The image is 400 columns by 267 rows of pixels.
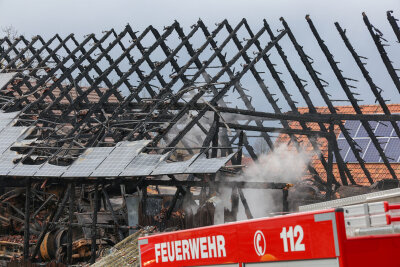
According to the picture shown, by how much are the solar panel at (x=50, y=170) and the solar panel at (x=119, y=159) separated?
1.31 meters

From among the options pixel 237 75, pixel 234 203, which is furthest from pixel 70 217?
pixel 237 75

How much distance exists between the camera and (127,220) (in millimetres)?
24547

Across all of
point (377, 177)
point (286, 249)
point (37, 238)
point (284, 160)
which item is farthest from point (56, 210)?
point (286, 249)

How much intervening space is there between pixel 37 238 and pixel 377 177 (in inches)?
561

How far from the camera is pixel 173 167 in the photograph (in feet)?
67.9

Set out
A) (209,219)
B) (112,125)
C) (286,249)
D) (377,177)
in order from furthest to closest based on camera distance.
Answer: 1. (377,177)
2. (112,125)
3. (209,219)
4. (286,249)

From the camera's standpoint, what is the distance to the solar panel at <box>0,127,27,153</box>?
2564 cm

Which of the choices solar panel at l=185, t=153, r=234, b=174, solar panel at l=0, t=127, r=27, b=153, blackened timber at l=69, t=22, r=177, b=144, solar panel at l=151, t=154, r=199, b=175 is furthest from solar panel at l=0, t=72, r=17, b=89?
solar panel at l=185, t=153, r=234, b=174

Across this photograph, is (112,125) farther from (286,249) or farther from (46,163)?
(286,249)

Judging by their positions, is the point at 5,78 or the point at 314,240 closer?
the point at 314,240

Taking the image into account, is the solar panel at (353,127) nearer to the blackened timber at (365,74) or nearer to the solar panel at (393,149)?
the solar panel at (393,149)

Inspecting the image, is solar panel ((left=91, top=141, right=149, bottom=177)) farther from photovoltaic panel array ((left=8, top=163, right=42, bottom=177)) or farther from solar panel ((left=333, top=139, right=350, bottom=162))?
solar panel ((left=333, top=139, right=350, bottom=162))

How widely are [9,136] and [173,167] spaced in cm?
784

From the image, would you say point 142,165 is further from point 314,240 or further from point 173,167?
point 314,240
